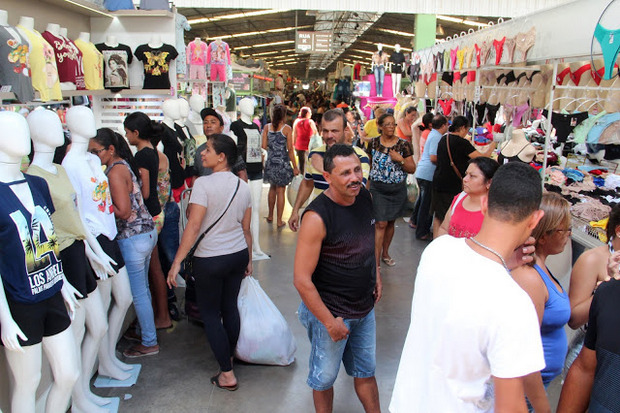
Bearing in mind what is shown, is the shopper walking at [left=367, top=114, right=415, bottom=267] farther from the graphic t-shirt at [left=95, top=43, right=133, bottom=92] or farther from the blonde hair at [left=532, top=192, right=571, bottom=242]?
the blonde hair at [left=532, top=192, right=571, bottom=242]

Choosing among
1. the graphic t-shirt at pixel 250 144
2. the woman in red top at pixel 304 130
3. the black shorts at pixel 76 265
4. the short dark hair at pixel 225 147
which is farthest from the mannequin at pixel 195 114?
the black shorts at pixel 76 265

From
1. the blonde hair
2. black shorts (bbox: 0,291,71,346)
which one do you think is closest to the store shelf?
black shorts (bbox: 0,291,71,346)

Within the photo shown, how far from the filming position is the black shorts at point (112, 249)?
288 centimetres

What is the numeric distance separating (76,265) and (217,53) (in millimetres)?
5297

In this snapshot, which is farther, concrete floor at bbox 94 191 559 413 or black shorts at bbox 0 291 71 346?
concrete floor at bbox 94 191 559 413

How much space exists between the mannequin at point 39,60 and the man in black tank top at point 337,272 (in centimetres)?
228

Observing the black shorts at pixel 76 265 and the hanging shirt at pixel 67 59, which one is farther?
the hanging shirt at pixel 67 59

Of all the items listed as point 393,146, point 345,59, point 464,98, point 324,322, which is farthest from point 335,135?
point 345,59

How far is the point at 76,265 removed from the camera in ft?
8.20

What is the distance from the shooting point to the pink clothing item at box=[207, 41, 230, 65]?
7129mm

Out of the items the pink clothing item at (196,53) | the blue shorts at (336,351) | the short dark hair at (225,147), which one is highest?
the pink clothing item at (196,53)

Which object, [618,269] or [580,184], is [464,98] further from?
[618,269]

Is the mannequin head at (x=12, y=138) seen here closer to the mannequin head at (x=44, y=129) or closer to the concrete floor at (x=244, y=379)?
the mannequin head at (x=44, y=129)

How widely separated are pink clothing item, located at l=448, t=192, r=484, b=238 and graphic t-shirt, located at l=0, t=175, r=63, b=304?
2158 millimetres
